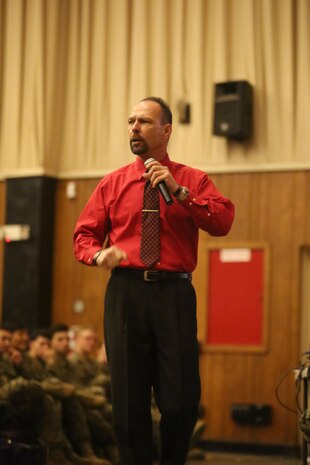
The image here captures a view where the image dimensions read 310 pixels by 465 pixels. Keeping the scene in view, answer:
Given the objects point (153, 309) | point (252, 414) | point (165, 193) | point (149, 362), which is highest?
point (165, 193)

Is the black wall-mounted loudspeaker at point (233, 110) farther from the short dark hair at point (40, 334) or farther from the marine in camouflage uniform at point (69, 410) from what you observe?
the marine in camouflage uniform at point (69, 410)

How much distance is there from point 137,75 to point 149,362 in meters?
6.01

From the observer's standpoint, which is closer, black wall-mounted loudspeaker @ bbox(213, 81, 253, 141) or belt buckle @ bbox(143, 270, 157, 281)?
belt buckle @ bbox(143, 270, 157, 281)

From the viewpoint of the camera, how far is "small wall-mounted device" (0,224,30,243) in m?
9.08

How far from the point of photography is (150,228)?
10.8 feet

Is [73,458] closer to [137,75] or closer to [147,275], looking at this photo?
[147,275]

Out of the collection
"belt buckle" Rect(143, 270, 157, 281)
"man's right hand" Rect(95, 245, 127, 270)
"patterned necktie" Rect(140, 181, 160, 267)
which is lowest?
"belt buckle" Rect(143, 270, 157, 281)

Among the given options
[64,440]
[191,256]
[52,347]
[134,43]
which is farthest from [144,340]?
[134,43]

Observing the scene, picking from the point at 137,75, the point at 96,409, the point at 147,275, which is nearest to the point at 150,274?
the point at 147,275

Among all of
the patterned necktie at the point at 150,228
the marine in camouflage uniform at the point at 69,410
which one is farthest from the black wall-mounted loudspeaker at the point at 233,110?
the patterned necktie at the point at 150,228

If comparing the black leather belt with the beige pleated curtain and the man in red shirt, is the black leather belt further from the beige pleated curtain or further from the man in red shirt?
the beige pleated curtain

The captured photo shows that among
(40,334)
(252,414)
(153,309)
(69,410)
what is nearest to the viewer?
(153,309)

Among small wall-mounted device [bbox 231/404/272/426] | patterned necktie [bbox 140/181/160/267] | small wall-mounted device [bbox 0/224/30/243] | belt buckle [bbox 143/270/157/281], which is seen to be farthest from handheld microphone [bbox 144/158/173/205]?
small wall-mounted device [bbox 0/224/30/243]

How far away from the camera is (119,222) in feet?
11.1
